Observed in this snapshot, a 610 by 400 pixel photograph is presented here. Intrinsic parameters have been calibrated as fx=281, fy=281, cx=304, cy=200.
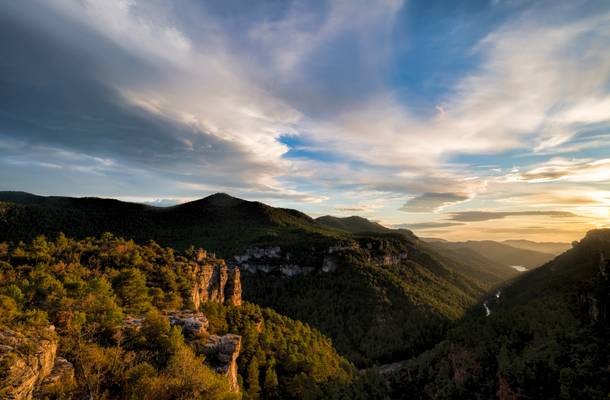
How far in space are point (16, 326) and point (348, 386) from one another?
66.8m

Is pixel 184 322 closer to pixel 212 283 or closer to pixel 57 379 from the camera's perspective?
pixel 57 379

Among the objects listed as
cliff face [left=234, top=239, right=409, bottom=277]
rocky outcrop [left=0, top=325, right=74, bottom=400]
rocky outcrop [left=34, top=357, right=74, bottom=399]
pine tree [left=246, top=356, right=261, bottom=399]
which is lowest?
pine tree [left=246, top=356, right=261, bottom=399]

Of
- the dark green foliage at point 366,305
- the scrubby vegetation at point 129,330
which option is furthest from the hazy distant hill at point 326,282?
the scrubby vegetation at point 129,330

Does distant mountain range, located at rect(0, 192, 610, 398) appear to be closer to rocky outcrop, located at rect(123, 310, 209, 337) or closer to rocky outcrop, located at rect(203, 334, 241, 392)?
rocky outcrop, located at rect(203, 334, 241, 392)

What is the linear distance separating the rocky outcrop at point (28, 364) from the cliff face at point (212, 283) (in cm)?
3363

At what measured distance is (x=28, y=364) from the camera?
18078 mm

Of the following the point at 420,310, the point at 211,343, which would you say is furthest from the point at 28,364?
the point at 420,310

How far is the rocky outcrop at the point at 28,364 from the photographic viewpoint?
16.4 m

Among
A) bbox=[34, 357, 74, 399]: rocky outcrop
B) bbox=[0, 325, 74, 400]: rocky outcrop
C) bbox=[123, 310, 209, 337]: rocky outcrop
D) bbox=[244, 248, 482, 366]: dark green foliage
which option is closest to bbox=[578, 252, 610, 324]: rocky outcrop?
bbox=[244, 248, 482, 366]: dark green foliage

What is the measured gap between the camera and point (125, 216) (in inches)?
7795

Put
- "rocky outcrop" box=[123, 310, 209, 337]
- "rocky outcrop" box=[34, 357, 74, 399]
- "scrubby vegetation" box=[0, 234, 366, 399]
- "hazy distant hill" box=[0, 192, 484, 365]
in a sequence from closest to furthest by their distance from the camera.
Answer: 1. "rocky outcrop" box=[34, 357, 74, 399]
2. "scrubby vegetation" box=[0, 234, 366, 399]
3. "rocky outcrop" box=[123, 310, 209, 337]
4. "hazy distant hill" box=[0, 192, 484, 365]

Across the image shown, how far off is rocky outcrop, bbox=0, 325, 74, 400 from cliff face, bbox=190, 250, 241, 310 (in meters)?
33.6

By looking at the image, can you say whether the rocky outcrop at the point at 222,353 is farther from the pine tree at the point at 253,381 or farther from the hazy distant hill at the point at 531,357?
the hazy distant hill at the point at 531,357

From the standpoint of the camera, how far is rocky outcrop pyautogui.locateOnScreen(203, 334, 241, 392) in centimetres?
3409
